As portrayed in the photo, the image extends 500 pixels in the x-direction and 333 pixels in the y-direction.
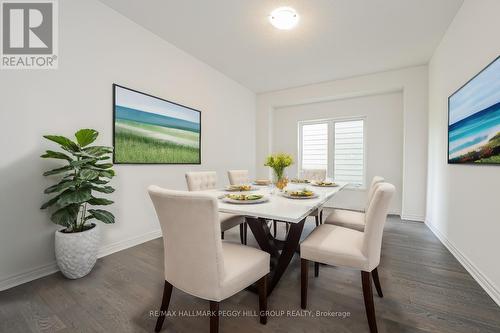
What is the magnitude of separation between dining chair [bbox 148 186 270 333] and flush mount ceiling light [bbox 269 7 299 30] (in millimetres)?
2261

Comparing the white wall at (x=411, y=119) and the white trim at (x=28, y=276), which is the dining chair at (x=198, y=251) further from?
the white wall at (x=411, y=119)

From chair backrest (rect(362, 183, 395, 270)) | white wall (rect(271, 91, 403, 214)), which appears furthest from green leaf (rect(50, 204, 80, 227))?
white wall (rect(271, 91, 403, 214))

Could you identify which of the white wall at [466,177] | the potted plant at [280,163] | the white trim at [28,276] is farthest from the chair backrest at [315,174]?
the white trim at [28,276]

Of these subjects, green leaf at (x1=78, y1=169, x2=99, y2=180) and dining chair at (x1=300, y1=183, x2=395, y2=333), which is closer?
dining chair at (x1=300, y1=183, x2=395, y2=333)

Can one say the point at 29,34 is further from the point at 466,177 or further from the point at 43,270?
the point at 466,177

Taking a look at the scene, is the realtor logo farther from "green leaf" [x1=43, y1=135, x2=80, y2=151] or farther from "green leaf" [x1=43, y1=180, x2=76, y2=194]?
"green leaf" [x1=43, y1=180, x2=76, y2=194]

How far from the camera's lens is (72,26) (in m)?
2.06

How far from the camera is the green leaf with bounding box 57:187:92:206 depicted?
66.4 inches

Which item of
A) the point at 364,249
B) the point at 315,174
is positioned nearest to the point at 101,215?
the point at 364,249

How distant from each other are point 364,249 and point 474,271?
1.42 meters

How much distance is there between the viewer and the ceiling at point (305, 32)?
7.48 ft

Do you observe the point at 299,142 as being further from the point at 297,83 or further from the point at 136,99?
the point at 136,99

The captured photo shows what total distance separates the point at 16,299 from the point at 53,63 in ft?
6.50

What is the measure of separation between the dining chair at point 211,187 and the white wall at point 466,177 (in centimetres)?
210
